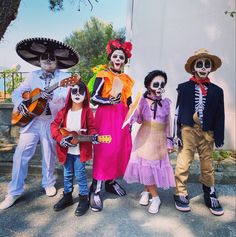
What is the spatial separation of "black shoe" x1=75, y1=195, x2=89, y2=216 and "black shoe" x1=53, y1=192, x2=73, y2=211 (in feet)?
0.54

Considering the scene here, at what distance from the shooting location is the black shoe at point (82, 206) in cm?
353

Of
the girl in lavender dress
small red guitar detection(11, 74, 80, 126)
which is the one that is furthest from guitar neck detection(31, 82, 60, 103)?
the girl in lavender dress

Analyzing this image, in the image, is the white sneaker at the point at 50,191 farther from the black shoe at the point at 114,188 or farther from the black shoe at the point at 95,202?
the black shoe at the point at 114,188

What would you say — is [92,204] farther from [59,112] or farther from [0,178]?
[0,178]

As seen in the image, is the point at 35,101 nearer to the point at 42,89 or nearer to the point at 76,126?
the point at 42,89

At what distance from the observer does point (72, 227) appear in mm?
3314

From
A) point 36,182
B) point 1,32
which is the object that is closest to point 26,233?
point 36,182

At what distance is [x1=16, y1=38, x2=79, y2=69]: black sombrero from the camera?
3.58 meters

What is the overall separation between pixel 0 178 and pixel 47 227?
151 cm

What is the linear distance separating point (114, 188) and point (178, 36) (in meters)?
2.94

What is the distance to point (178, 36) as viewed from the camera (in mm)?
5523

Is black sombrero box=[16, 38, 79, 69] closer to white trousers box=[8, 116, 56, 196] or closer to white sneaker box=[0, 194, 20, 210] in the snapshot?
white trousers box=[8, 116, 56, 196]

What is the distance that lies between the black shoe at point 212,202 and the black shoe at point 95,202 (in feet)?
4.22

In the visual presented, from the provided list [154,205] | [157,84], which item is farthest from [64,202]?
[157,84]
